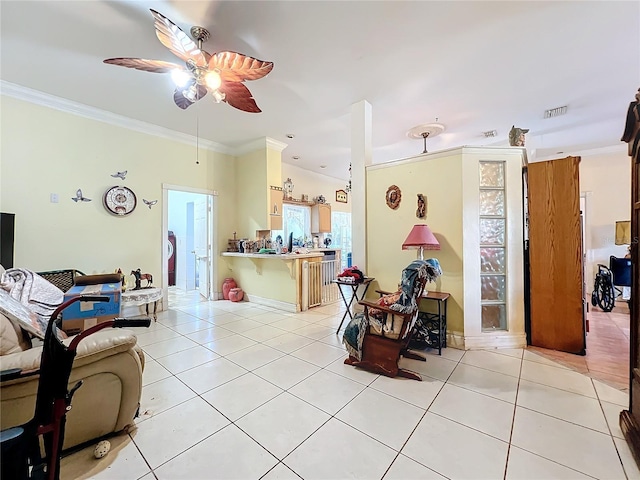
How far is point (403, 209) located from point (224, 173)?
12.6 ft

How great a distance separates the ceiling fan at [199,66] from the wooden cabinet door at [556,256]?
3162mm

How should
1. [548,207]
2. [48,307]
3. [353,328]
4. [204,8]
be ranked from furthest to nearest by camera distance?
1. [548,207]
2. [48,307]
3. [353,328]
4. [204,8]

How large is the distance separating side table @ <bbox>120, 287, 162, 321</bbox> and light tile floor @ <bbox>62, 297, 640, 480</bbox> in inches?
48.6

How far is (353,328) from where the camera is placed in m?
2.59

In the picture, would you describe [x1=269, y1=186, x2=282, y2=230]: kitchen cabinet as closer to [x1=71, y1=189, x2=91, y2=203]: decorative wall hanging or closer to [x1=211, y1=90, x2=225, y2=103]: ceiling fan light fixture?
[x1=211, y1=90, x2=225, y2=103]: ceiling fan light fixture

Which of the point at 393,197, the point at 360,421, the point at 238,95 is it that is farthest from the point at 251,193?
the point at 360,421

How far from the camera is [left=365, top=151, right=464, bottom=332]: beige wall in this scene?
3.07 meters

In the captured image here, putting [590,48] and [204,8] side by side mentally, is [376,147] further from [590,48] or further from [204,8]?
[204,8]

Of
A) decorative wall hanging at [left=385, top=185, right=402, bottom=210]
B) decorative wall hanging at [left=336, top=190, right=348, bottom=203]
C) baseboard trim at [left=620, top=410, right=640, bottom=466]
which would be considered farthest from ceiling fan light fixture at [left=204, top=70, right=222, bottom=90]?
decorative wall hanging at [left=336, top=190, right=348, bottom=203]

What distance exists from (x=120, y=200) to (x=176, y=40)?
307 centimetres

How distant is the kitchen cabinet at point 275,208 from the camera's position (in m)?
5.25

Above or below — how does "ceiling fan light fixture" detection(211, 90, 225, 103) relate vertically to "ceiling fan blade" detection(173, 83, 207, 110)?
below

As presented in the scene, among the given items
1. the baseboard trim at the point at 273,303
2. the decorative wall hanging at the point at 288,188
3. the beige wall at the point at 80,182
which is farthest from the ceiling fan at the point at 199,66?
the decorative wall hanging at the point at 288,188

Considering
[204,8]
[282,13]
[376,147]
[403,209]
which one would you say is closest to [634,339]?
[403,209]
